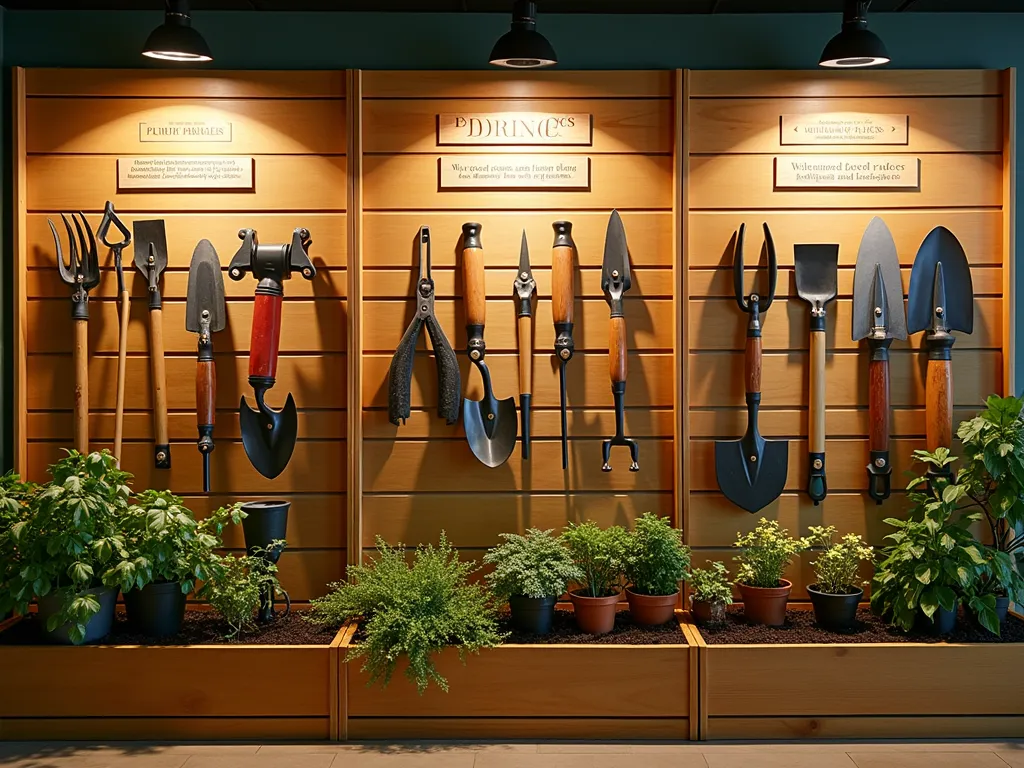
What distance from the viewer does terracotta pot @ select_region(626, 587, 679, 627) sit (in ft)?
11.2

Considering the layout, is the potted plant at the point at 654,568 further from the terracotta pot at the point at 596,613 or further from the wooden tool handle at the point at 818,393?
the wooden tool handle at the point at 818,393

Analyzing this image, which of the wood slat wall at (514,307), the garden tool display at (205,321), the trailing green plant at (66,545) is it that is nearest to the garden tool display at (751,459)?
the wood slat wall at (514,307)

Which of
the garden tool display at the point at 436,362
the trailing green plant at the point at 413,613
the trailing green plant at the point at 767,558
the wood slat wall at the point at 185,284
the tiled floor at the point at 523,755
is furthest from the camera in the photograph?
the wood slat wall at the point at 185,284

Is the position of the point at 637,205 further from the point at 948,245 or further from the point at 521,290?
the point at 948,245

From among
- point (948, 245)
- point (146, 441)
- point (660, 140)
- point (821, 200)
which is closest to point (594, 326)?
point (660, 140)

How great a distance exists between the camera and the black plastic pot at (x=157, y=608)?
3268 mm

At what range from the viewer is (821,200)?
3750 millimetres

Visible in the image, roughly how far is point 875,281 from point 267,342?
2262 mm

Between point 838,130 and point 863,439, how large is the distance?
1.18 meters

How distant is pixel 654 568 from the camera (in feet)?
11.2

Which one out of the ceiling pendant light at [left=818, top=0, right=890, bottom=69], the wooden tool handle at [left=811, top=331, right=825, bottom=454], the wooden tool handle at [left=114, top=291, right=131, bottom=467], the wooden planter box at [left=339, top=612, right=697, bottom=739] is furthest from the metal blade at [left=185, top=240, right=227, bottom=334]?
the ceiling pendant light at [left=818, top=0, right=890, bottom=69]

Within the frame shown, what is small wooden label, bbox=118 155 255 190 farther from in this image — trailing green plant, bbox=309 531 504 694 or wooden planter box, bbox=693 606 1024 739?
wooden planter box, bbox=693 606 1024 739

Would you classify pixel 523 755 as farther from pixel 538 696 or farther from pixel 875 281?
pixel 875 281

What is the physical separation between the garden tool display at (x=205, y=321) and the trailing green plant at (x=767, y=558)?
200cm
